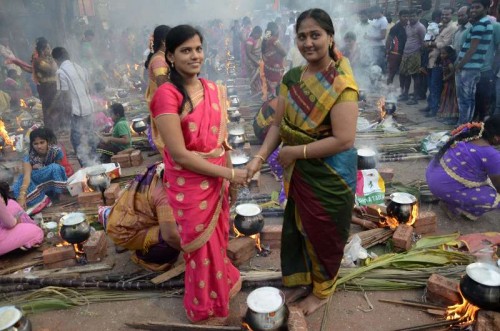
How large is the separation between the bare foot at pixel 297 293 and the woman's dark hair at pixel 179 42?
175 centimetres

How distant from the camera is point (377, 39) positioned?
12195 millimetres

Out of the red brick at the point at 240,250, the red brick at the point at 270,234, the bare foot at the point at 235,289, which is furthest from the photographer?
the red brick at the point at 270,234

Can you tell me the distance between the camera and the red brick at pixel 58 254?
391 centimetres

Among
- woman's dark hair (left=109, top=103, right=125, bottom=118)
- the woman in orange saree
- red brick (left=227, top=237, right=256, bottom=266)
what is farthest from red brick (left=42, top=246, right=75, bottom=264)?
woman's dark hair (left=109, top=103, right=125, bottom=118)

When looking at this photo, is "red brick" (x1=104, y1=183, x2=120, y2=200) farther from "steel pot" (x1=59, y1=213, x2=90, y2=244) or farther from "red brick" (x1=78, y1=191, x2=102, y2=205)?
"steel pot" (x1=59, y1=213, x2=90, y2=244)

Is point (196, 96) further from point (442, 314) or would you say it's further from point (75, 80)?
point (75, 80)

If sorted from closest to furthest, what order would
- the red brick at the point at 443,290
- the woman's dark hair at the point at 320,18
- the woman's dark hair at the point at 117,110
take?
the woman's dark hair at the point at 320,18
the red brick at the point at 443,290
the woman's dark hair at the point at 117,110

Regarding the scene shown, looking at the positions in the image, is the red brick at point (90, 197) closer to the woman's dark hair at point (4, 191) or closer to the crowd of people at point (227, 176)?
the crowd of people at point (227, 176)

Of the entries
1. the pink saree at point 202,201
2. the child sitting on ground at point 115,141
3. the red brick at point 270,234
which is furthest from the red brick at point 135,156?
the pink saree at point 202,201

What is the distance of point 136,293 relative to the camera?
343 centimetres

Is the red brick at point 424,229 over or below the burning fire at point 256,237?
below

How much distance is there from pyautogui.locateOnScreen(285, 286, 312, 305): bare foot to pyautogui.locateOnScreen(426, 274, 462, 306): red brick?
3.18 feet

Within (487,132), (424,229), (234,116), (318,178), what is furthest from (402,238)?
(234,116)

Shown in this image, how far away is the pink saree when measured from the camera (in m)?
2.53
